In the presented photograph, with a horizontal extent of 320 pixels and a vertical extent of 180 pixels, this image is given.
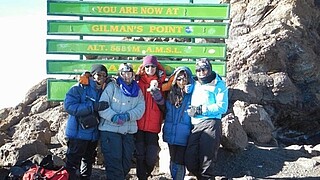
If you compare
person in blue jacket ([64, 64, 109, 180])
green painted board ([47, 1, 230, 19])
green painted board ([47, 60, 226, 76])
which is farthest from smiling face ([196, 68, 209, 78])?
green painted board ([47, 1, 230, 19])

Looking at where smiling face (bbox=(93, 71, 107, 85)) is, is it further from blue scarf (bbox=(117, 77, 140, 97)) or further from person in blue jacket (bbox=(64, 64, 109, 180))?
blue scarf (bbox=(117, 77, 140, 97))

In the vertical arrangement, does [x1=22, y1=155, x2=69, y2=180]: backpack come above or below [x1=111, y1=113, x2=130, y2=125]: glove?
below

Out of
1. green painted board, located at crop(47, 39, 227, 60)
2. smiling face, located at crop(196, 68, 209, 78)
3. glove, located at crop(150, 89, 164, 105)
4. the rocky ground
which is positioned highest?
→ green painted board, located at crop(47, 39, 227, 60)

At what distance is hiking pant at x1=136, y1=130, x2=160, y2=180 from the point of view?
7969 millimetres

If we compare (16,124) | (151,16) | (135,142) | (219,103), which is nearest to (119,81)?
(135,142)

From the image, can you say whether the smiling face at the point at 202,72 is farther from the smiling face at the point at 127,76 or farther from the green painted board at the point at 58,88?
the green painted board at the point at 58,88

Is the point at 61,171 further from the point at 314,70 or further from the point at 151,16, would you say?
the point at 314,70

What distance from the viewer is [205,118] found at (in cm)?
786

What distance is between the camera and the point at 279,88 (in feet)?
57.4

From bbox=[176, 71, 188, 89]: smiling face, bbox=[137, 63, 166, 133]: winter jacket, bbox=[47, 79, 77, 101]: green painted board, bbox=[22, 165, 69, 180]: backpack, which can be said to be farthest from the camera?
bbox=[47, 79, 77, 101]: green painted board

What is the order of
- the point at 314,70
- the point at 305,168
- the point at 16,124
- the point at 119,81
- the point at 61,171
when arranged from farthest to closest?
1. the point at 314,70
2. the point at 16,124
3. the point at 305,168
4. the point at 119,81
5. the point at 61,171

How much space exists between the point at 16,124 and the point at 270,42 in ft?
32.2

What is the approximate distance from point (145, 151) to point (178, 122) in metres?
0.75

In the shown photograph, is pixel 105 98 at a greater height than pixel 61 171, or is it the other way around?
pixel 105 98
